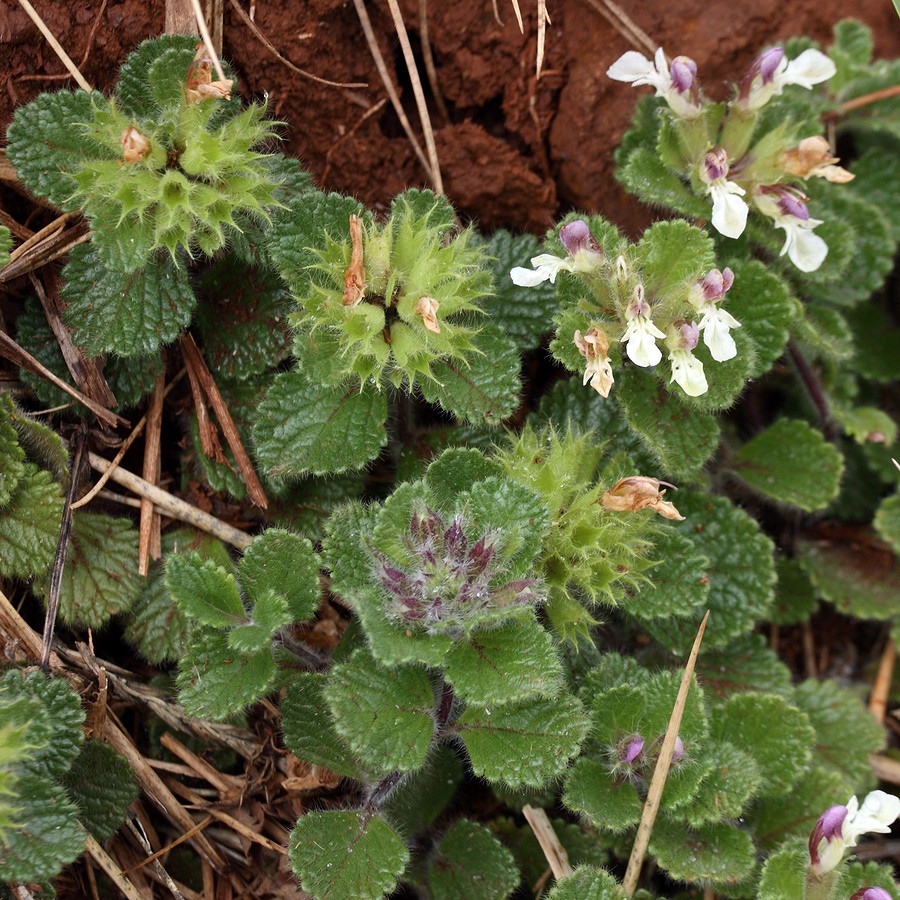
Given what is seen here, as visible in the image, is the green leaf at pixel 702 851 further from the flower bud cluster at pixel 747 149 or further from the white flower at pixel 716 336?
the flower bud cluster at pixel 747 149

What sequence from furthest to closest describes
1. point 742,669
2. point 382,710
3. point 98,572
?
point 742,669
point 98,572
point 382,710

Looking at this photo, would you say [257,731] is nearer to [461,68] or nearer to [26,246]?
[26,246]

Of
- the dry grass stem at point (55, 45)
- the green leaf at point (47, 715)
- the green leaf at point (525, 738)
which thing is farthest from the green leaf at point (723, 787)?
the dry grass stem at point (55, 45)

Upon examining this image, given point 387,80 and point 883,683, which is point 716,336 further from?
point 883,683

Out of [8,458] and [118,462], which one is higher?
[8,458]

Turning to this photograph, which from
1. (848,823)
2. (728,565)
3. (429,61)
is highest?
(429,61)

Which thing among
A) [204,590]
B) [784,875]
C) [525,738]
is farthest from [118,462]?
[784,875]

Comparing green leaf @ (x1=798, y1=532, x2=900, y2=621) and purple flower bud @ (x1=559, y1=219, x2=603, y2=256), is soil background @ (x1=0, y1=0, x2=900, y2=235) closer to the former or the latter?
purple flower bud @ (x1=559, y1=219, x2=603, y2=256)
